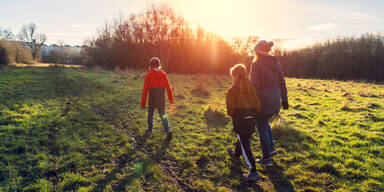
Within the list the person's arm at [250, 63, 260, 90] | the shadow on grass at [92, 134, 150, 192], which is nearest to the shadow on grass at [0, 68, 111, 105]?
the shadow on grass at [92, 134, 150, 192]

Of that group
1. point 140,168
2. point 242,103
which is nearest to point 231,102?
point 242,103

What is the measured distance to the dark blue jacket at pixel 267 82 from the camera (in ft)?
12.4

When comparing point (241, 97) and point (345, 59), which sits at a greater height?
point (345, 59)

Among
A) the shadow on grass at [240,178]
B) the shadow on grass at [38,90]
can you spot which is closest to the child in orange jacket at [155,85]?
the shadow on grass at [240,178]

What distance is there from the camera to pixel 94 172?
4023 millimetres

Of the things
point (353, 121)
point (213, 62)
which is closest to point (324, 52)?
point (213, 62)

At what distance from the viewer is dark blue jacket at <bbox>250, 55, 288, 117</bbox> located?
12.4 feet

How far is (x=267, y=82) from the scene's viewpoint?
3795 millimetres

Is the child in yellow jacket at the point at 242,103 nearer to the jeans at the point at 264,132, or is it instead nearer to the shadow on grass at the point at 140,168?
the jeans at the point at 264,132

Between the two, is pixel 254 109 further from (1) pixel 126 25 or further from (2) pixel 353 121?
(1) pixel 126 25

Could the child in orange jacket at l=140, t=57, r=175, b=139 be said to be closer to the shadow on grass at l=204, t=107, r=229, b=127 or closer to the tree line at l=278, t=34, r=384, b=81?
the shadow on grass at l=204, t=107, r=229, b=127

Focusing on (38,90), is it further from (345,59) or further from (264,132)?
(345,59)

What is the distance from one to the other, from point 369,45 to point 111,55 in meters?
44.5

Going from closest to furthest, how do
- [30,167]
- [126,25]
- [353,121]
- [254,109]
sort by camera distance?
[254,109] → [30,167] → [353,121] → [126,25]
